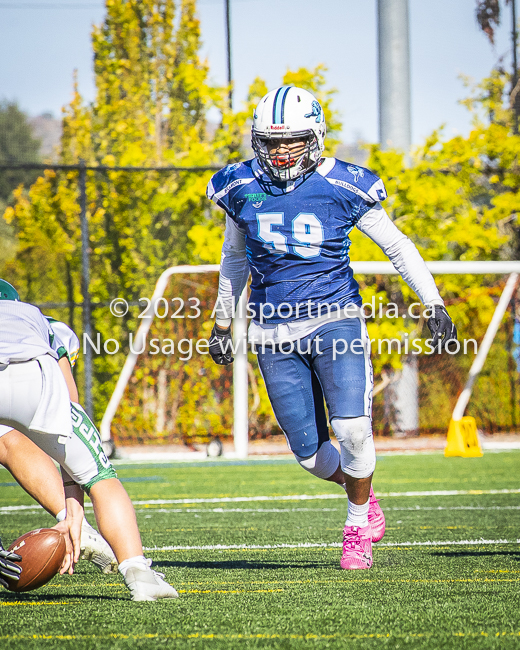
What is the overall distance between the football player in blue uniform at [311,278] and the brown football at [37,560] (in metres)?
1.28

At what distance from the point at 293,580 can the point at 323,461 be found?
0.76 metres

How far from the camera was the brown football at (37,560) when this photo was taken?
9.96 feet

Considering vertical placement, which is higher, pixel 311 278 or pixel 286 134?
pixel 286 134

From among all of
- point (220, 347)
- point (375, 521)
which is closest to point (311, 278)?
point (220, 347)

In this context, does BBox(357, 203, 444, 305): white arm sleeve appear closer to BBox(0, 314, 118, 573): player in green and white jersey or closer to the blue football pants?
the blue football pants

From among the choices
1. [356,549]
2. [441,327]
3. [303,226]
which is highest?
[303,226]

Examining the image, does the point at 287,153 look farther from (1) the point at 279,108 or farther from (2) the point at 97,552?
(2) the point at 97,552

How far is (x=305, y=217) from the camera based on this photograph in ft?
13.1

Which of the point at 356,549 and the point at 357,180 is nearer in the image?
the point at 356,549

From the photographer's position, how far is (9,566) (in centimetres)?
297

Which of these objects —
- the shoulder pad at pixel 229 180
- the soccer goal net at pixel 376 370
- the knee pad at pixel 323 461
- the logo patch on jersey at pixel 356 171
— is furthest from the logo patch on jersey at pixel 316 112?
the soccer goal net at pixel 376 370

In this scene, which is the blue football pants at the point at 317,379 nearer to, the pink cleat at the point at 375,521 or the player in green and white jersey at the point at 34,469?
the pink cleat at the point at 375,521

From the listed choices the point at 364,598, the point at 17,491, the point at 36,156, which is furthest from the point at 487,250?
the point at 36,156

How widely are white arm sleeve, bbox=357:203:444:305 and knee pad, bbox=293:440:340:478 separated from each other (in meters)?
0.75
